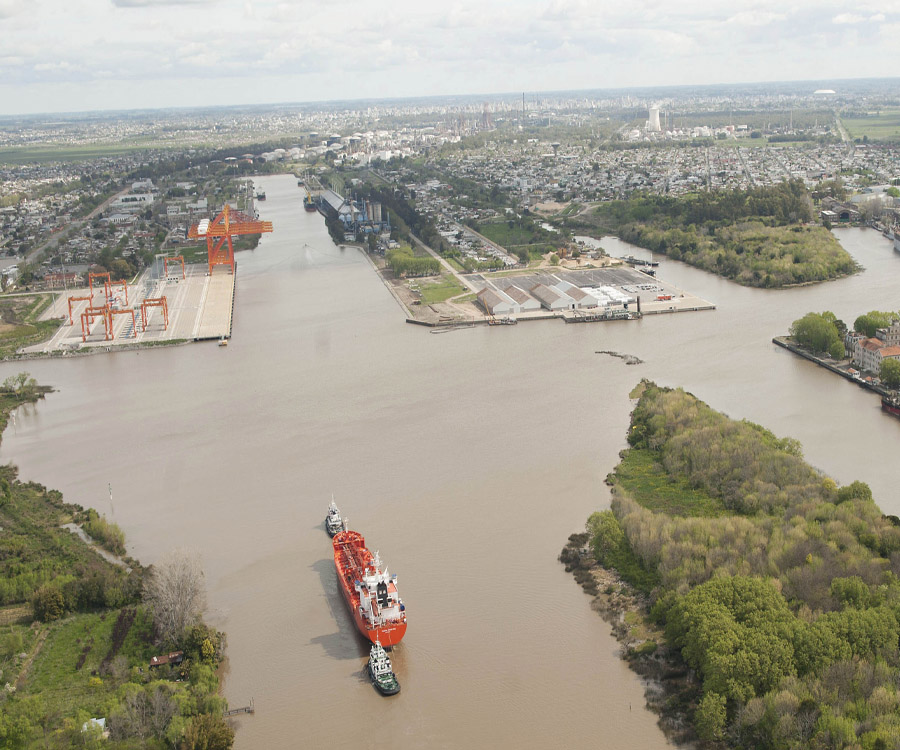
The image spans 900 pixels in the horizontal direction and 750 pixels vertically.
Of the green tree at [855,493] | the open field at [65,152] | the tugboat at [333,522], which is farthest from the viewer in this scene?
the open field at [65,152]

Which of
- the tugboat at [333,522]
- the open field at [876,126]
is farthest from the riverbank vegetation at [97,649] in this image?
the open field at [876,126]

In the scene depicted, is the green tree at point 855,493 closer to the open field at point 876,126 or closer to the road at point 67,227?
the road at point 67,227

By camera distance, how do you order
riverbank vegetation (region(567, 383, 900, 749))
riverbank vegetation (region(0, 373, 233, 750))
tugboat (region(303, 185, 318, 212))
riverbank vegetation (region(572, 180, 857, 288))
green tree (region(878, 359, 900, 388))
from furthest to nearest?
tugboat (region(303, 185, 318, 212))
riverbank vegetation (region(572, 180, 857, 288))
green tree (region(878, 359, 900, 388))
riverbank vegetation (region(0, 373, 233, 750))
riverbank vegetation (region(567, 383, 900, 749))

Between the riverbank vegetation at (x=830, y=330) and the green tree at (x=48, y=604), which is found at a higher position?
the riverbank vegetation at (x=830, y=330)

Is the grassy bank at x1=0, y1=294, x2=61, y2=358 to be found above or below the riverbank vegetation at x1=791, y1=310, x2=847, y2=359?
below

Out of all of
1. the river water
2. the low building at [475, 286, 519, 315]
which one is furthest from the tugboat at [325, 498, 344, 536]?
the low building at [475, 286, 519, 315]

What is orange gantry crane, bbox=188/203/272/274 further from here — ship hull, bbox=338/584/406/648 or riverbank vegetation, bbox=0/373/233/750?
ship hull, bbox=338/584/406/648

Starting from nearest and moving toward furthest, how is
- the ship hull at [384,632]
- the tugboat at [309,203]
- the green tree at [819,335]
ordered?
the ship hull at [384,632] < the green tree at [819,335] < the tugboat at [309,203]
